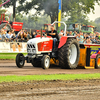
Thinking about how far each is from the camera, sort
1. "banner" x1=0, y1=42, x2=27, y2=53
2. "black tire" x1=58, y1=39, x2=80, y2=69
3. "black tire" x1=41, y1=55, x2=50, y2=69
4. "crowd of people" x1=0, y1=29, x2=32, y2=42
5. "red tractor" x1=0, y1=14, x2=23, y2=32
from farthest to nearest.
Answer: "red tractor" x1=0, y1=14, x2=23, y2=32
"crowd of people" x1=0, y1=29, x2=32, y2=42
"banner" x1=0, y1=42, x2=27, y2=53
"black tire" x1=58, y1=39, x2=80, y2=69
"black tire" x1=41, y1=55, x2=50, y2=69

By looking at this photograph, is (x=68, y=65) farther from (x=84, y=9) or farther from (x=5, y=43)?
(x=84, y=9)

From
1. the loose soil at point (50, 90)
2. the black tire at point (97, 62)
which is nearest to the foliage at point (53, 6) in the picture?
the black tire at point (97, 62)

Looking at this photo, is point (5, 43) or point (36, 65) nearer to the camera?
point (36, 65)

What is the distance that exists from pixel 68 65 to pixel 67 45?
0.81m

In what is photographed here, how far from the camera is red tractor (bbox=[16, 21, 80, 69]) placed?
33.7ft

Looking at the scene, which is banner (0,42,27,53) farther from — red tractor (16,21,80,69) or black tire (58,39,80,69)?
black tire (58,39,80,69)

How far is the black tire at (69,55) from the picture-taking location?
1052 centimetres

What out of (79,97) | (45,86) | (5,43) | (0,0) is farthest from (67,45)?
(0,0)

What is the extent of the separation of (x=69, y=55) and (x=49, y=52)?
2.94 feet

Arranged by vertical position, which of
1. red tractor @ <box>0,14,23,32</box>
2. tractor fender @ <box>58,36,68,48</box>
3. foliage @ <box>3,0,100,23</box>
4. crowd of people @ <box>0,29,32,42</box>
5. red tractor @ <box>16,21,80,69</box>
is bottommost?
red tractor @ <box>16,21,80,69</box>

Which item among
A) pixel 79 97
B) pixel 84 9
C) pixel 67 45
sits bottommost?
pixel 79 97

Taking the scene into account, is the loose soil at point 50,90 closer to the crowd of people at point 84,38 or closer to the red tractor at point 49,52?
the red tractor at point 49,52

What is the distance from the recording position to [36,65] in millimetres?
11617

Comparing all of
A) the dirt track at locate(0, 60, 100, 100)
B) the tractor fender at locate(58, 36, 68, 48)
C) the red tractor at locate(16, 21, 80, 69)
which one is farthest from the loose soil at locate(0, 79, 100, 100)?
the tractor fender at locate(58, 36, 68, 48)
